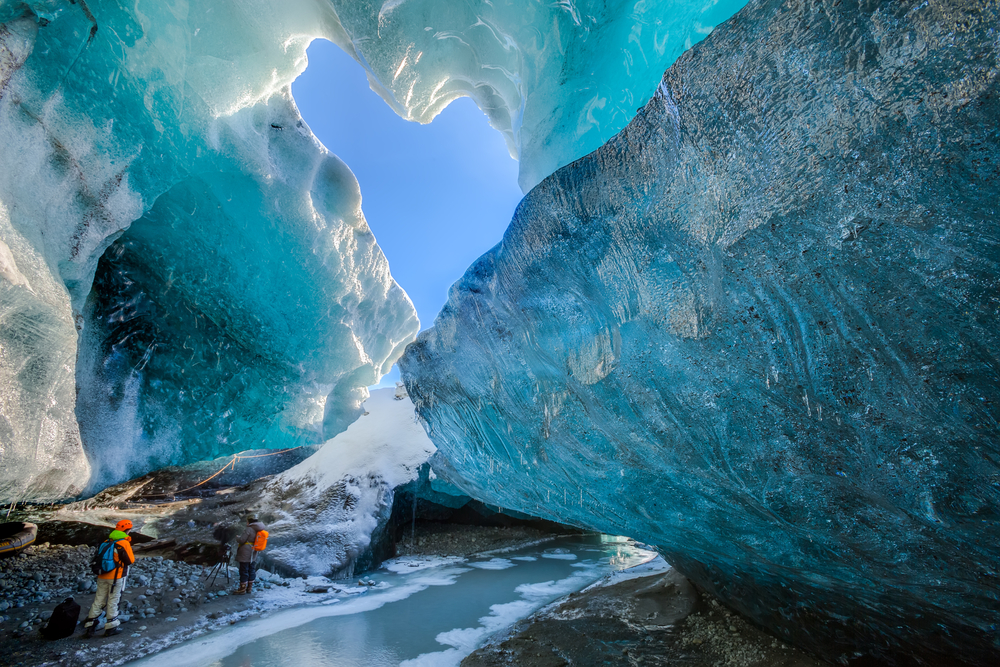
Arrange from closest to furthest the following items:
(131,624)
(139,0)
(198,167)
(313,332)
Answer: (139,0) < (198,167) < (131,624) < (313,332)

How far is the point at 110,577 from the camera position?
183 inches

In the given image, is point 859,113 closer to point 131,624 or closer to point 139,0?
point 139,0

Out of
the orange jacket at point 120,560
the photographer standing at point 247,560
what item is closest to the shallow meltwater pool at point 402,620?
the orange jacket at point 120,560

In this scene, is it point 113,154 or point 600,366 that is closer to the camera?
point 600,366

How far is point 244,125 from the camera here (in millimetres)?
4758

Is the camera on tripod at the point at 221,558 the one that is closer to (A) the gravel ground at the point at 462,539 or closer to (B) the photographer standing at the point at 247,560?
(B) the photographer standing at the point at 247,560

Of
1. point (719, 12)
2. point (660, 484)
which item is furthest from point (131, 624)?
point (719, 12)

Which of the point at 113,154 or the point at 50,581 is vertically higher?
the point at 113,154

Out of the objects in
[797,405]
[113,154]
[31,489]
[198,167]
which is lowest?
[797,405]

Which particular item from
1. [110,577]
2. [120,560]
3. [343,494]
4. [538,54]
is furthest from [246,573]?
[538,54]

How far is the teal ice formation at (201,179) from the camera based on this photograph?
319cm

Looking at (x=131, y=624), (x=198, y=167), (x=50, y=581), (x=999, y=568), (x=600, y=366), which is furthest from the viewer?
(x=50, y=581)

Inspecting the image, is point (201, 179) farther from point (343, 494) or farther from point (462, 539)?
point (462, 539)

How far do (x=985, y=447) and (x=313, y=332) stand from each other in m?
6.91
